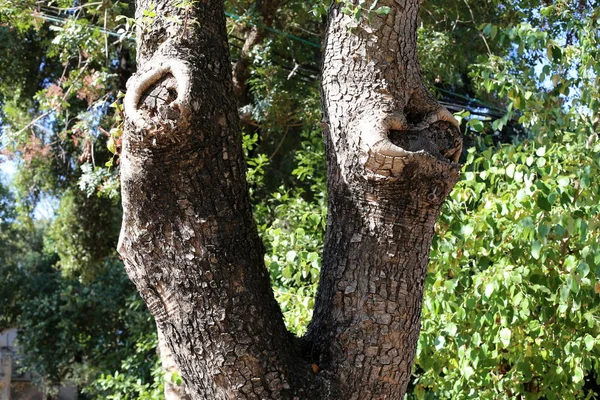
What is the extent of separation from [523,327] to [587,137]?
0.86m

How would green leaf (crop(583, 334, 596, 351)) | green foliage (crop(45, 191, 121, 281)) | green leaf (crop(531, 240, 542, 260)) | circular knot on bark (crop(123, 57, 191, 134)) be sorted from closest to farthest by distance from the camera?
circular knot on bark (crop(123, 57, 191, 134)), green leaf (crop(531, 240, 542, 260)), green leaf (crop(583, 334, 596, 351)), green foliage (crop(45, 191, 121, 281))

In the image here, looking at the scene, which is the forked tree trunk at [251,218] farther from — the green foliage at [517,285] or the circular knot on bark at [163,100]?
the green foliage at [517,285]

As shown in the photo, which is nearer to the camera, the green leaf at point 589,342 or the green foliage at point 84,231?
the green leaf at point 589,342

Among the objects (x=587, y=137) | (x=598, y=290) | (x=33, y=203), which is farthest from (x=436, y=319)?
(x=33, y=203)

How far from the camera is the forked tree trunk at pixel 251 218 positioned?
2.00 meters

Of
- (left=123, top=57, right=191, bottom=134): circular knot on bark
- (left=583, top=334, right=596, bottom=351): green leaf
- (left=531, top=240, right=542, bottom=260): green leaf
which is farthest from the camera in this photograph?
(left=583, top=334, right=596, bottom=351): green leaf

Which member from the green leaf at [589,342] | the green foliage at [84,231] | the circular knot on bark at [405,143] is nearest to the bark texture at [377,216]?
the circular knot on bark at [405,143]

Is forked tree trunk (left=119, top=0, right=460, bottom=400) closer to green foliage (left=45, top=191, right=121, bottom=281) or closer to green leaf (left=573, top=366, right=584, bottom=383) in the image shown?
green leaf (left=573, top=366, right=584, bottom=383)

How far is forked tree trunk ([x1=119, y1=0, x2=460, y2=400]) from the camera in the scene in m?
2.00

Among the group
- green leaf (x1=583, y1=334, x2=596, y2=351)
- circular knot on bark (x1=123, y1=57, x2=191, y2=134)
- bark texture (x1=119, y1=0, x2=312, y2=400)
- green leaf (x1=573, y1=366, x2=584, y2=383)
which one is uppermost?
circular knot on bark (x1=123, y1=57, x2=191, y2=134)

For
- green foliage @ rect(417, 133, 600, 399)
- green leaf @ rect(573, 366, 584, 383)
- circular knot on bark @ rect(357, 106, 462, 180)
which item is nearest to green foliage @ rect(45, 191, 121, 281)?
green foliage @ rect(417, 133, 600, 399)

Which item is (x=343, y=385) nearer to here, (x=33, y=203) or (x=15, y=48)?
(x=15, y=48)

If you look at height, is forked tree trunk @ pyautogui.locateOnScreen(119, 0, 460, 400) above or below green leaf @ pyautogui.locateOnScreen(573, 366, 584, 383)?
above

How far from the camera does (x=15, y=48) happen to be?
24.5ft
